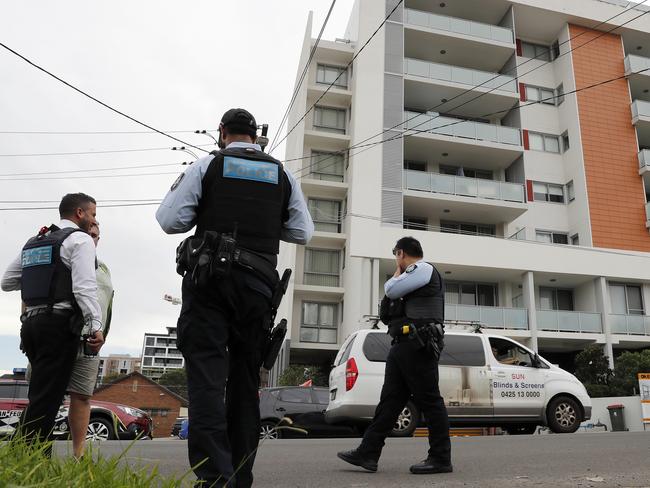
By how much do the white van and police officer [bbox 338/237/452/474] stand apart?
5.97 metres

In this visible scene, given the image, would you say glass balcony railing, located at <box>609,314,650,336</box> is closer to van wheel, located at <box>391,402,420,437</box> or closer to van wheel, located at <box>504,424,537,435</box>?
van wheel, located at <box>504,424,537,435</box>

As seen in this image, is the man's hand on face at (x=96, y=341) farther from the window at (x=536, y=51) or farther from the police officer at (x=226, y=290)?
the window at (x=536, y=51)

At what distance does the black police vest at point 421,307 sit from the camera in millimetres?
4609

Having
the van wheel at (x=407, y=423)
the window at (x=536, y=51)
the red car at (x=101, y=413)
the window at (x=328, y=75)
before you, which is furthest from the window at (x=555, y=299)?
the red car at (x=101, y=413)

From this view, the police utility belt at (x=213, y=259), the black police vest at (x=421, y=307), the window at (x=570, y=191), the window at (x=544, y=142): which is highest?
the window at (x=544, y=142)

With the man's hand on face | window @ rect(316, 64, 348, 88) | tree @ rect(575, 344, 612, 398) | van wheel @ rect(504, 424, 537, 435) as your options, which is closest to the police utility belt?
the man's hand on face

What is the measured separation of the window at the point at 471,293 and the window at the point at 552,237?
3548 millimetres

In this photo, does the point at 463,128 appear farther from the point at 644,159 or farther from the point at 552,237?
the point at 644,159

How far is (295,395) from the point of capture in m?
12.5

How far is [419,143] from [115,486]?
25.4m

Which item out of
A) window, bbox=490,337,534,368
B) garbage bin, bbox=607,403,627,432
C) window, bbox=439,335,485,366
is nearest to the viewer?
window, bbox=439,335,485,366

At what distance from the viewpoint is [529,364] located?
11352 millimetres

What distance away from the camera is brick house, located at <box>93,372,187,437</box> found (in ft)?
177

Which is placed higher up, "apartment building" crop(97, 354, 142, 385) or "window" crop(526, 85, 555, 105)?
"window" crop(526, 85, 555, 105)
